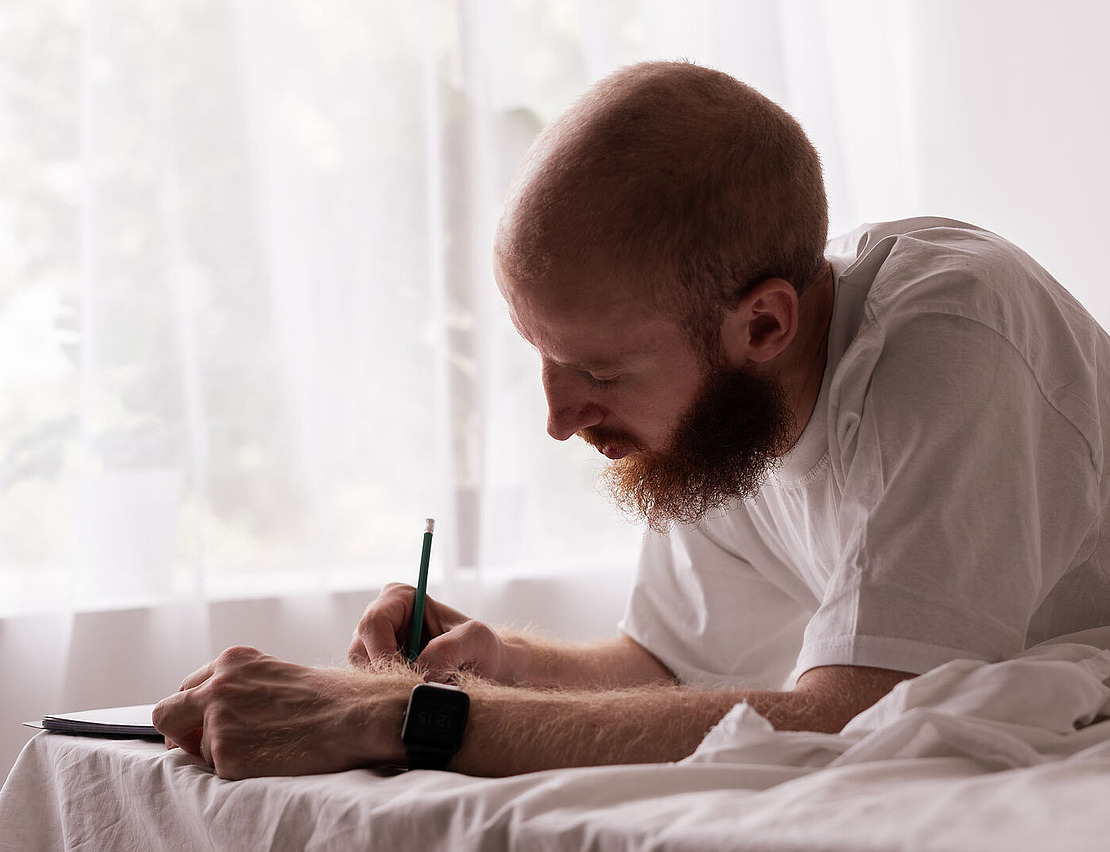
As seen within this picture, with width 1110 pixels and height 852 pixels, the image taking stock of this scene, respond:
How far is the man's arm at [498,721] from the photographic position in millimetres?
864

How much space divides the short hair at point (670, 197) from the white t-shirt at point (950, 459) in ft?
0.43

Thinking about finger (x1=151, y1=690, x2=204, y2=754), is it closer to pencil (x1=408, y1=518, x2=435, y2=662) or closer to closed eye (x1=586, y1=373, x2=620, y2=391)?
pencil (x1=408, y1=518, x2=435, y2=662)

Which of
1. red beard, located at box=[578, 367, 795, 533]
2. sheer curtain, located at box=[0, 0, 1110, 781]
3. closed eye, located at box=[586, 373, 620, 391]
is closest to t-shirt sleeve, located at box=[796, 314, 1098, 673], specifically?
red beard, located at box=[578, 367, 795, 533]

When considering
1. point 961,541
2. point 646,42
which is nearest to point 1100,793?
point 961,541

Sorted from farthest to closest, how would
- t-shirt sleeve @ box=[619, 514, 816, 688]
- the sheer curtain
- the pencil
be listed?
the sheer curtain < t-shirt sleeve @ box=[619, 514, 816, 688] < the pencil

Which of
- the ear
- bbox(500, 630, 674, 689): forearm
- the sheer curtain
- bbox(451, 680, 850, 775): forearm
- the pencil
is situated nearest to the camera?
bbox(451, 680, 850, 775): forearm

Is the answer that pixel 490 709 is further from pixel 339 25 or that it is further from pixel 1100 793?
pixel 339 25

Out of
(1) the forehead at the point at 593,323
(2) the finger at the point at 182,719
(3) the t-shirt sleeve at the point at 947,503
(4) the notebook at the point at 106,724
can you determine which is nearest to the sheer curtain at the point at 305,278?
(4) the notebook at the point at 106,724

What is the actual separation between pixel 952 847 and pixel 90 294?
1664mm

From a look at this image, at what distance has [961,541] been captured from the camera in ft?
2.95

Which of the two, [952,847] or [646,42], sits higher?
[646,42]

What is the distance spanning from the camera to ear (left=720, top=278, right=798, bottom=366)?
1.08 metres

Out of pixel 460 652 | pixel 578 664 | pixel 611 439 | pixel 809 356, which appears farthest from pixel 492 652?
pixel 809 356

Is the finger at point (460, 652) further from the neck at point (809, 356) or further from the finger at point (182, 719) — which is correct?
the neck at point (809, 356)
